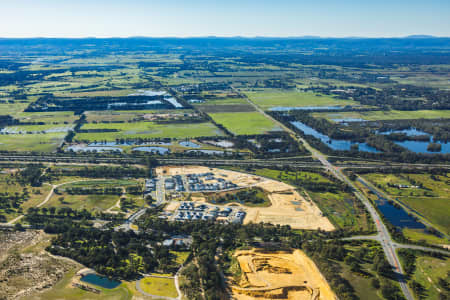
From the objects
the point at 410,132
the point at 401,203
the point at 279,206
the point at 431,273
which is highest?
the point at 410,132

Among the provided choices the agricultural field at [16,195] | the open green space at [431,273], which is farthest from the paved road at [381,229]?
the agricultural field at [16,195]

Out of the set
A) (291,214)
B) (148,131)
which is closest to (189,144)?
(148,131)

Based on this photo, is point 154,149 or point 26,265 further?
point 154,149

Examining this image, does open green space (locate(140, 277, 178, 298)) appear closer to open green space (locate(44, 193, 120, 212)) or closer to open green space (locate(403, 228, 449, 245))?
open green space (locate(44, 193, 120, 212))

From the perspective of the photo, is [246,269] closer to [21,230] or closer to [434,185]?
[21,230]

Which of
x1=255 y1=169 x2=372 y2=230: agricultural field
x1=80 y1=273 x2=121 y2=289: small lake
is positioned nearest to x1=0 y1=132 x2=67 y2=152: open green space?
x1=255 y1=169 x2=372 y2=230: agricultural field

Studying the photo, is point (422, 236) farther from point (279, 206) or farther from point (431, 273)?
point (279, 206)
